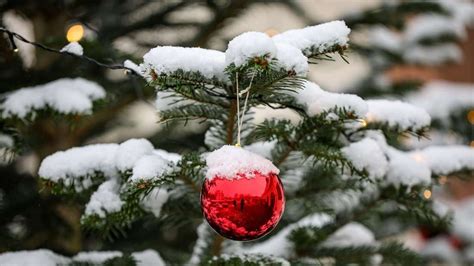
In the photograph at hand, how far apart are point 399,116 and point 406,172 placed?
0.12 meters

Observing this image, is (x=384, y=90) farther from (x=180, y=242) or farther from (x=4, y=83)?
(x=4, y=83)

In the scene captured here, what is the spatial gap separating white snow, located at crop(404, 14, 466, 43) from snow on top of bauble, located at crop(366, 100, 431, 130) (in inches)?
57.2

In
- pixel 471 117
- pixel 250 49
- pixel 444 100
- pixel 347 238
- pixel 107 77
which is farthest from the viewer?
pixel 444 100

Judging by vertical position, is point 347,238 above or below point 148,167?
below

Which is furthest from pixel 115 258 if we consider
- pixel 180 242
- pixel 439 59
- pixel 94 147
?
pixel 439 59

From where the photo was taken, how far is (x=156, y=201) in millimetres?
→ 1033

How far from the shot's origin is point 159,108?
95 centimetres

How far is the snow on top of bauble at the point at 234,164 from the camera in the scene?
0.77m

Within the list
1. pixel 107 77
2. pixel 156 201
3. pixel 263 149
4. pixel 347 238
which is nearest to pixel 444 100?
pixel 347 238

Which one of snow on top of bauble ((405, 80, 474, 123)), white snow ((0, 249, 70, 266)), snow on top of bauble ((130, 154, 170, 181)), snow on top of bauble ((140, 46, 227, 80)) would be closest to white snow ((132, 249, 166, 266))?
white snow ((0, 249, 70, 266))

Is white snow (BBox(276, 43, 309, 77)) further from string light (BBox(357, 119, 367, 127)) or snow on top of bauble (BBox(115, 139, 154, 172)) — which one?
snow on top of bauble (BBox(115, 139, 154, 172))

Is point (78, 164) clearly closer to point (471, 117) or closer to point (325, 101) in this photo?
point (325, 101)

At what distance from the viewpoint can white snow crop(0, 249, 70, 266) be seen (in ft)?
3.16

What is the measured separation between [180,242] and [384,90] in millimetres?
811
